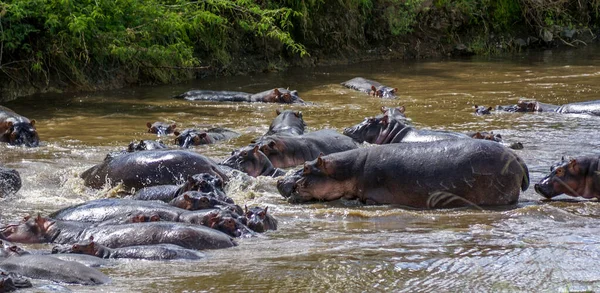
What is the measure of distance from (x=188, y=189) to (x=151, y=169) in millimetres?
989

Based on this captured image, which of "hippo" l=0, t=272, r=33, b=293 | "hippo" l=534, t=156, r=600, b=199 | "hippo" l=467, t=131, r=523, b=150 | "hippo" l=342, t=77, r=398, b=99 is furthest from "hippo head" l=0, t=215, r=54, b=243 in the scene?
"hippo" l=342, t=77, r=398, b=99

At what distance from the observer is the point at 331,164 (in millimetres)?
7402

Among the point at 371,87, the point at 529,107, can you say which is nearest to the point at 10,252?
the point at 529,107

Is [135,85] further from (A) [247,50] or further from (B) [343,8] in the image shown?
(B) [343,8]

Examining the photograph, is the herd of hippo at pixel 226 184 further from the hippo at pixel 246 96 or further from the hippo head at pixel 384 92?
the hippo head at pixel 384 92

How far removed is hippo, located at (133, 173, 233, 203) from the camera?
683 cm

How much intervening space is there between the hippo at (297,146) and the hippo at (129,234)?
9.82ft

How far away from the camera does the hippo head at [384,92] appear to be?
1391 cm


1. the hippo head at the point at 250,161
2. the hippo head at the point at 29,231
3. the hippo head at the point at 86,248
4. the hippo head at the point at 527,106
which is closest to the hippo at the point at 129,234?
the hippo head at the point at 29,231

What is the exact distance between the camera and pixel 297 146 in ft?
29.4

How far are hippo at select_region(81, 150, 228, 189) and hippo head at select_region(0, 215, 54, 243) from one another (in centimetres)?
172

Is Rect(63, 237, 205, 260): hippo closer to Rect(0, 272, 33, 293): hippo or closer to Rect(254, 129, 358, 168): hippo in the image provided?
Rect(0, 272, 33, 293): hippo

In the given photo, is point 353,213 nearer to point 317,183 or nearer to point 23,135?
point 317,183

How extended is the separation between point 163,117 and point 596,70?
27.2ft
